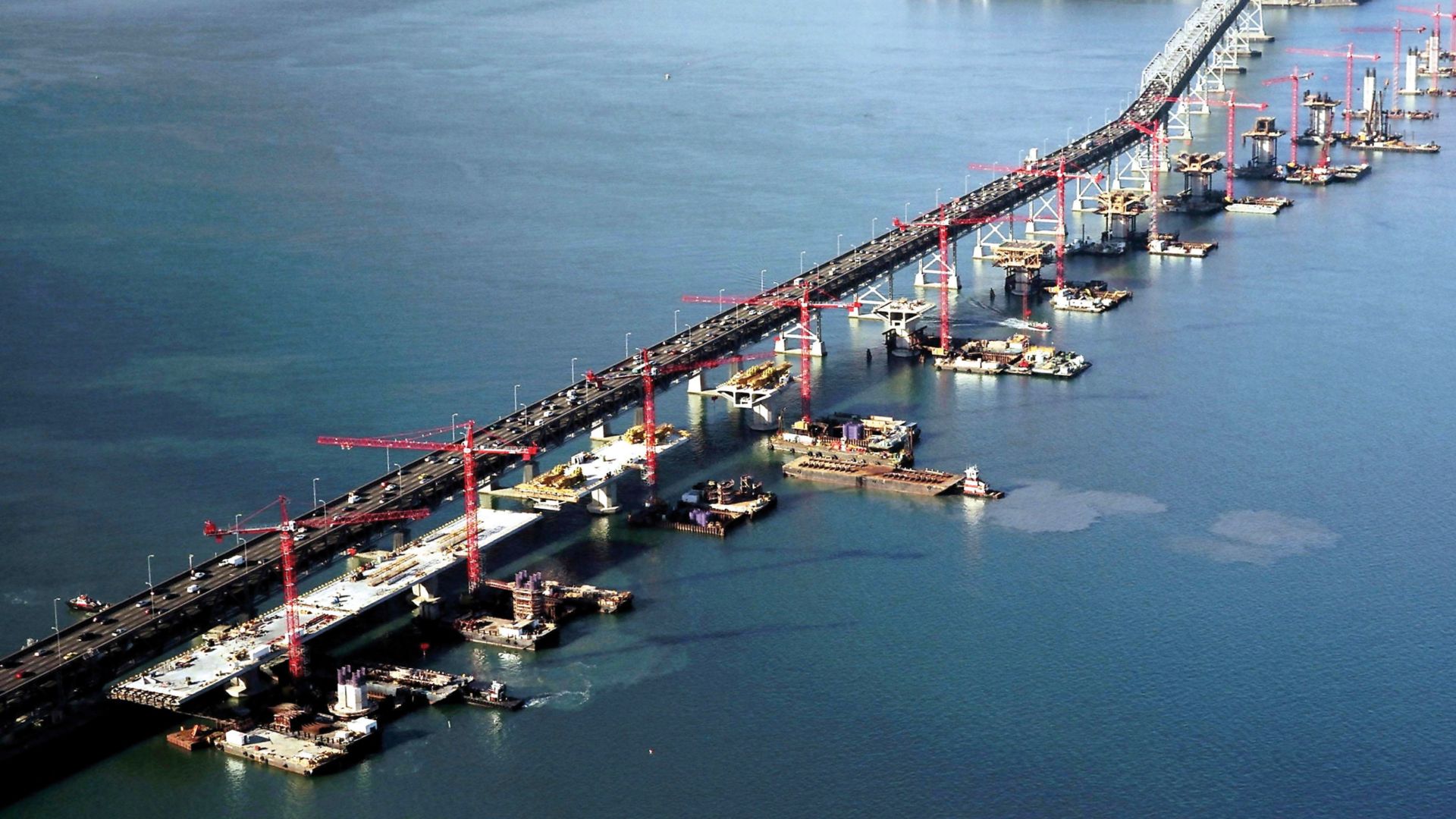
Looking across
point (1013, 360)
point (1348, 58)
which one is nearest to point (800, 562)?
point (1013, 360)

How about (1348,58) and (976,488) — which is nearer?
(976,488)

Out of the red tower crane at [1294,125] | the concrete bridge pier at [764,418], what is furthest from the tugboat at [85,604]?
the red tower crane at [1294,125]

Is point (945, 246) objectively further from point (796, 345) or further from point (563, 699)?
point (563, 699)

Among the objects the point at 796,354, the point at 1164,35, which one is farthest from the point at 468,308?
the point at 1164,35

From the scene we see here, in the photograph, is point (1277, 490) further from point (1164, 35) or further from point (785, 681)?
point (1164, 35)

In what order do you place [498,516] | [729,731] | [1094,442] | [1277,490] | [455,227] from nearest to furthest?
[729,731]
[498,516]
[1277,490]
[1094,442]
[455,227]
